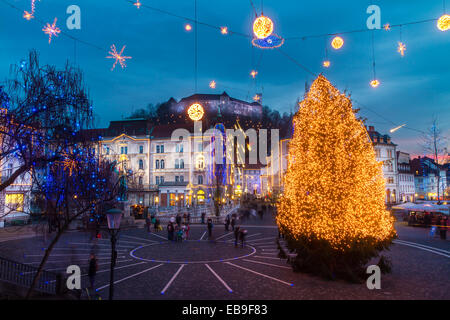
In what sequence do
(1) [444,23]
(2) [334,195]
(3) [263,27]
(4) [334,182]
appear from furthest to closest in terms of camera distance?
1. (1) [444,23]
2. (4) [334,182]
3. (2) [334,195]
4. (3) [263,27]

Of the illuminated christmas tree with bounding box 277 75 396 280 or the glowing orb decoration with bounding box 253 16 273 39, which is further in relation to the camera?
the illuminated christmas tree with bounding box 277 75 396 280

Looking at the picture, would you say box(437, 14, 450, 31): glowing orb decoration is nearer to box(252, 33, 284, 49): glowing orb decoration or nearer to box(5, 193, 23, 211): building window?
box(252, 33, 284, 49): glowing orb decoration

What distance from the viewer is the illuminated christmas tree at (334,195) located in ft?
38.3

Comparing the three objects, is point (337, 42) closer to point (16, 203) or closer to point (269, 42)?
point (269, 42)

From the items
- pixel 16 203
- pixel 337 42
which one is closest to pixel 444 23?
pixel 337 42

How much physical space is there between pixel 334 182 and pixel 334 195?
0.55m

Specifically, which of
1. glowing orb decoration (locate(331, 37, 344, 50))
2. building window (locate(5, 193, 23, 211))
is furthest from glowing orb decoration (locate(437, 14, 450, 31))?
building window (locate(5, 193, 23, 211))

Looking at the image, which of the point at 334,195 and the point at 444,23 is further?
the point at 444,23

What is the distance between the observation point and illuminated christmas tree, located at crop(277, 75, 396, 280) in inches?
459

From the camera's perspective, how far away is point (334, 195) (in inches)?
469
